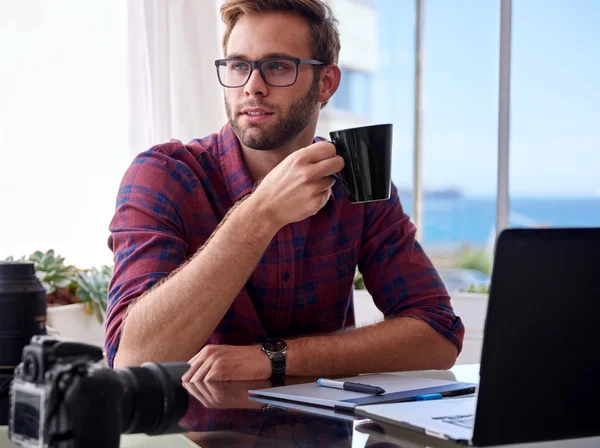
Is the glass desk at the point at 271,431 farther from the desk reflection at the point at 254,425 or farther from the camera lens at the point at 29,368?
the camera lens at the point at 29,368

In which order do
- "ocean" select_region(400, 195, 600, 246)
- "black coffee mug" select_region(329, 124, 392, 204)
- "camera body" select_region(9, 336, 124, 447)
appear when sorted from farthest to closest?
1. "ocean" select_region(400, 195, 600, 246)
2. "black coffee mug" select_region(329, 124, 392, 204)
3. "camera body" select_region(9, 336, 124, 447)

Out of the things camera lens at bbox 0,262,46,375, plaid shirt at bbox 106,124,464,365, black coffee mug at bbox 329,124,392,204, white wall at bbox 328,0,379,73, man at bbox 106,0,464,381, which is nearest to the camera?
camera lens at bbox 0,262,46,375

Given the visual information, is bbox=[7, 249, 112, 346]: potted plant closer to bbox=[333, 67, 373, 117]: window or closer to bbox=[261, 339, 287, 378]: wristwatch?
bbox=[261, 339, 287, 378]: wristwatch

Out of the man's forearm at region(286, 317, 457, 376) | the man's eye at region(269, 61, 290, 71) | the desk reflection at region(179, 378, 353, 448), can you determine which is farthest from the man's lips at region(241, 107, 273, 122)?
the desk reflection at region(179, 378, 353, 448)

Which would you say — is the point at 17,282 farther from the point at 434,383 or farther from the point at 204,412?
the point at 434,383

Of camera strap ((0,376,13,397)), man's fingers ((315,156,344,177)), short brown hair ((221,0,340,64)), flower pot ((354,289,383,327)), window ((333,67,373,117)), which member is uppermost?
window ((333,67,373,117))

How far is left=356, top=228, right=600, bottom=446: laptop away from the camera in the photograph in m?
0.76

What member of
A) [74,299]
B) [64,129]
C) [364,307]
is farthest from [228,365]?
[64,129]

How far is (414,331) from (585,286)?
86 cm

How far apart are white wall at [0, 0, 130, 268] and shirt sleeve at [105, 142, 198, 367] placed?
2.40 metres

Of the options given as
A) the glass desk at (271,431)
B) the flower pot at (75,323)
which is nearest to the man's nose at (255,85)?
the glass desk at (271,431)

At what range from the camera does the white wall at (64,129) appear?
12.9ft

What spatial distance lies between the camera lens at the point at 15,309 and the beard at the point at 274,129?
898mm

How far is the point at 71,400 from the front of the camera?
681 mm
